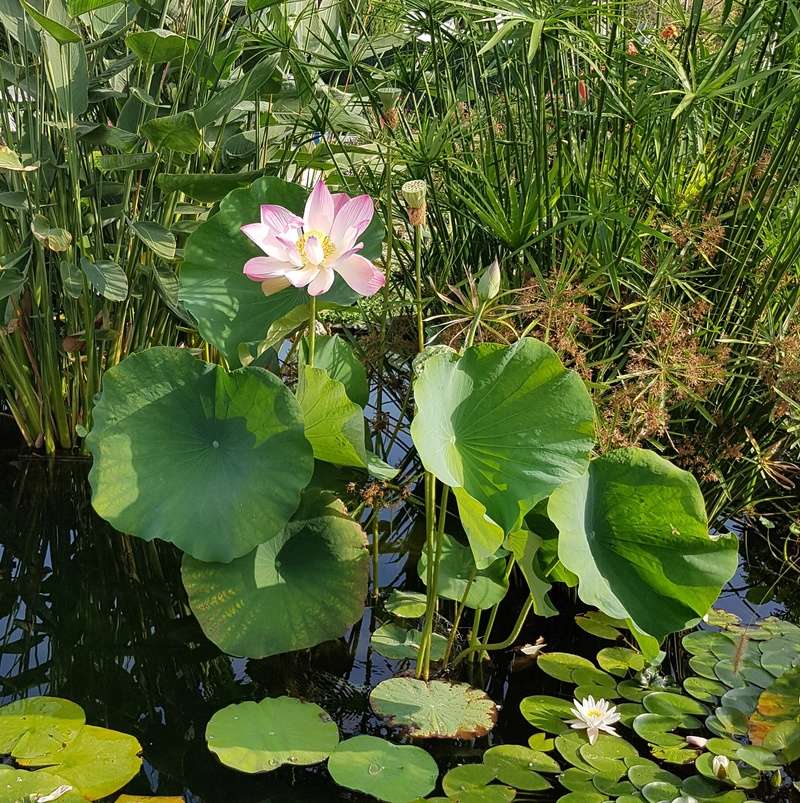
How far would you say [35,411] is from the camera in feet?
7.50

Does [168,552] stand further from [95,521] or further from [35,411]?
[35,411]

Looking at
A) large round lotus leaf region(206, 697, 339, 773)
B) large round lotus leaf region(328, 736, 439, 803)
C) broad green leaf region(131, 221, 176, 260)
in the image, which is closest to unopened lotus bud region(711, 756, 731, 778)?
large round lotus leaf region(328, 736, 439, 803)

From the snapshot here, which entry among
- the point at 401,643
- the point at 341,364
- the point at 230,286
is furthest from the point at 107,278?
the point at 401,643

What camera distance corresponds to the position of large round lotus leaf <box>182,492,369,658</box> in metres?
1.42

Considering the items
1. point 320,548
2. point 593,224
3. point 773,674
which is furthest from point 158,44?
point 773,674

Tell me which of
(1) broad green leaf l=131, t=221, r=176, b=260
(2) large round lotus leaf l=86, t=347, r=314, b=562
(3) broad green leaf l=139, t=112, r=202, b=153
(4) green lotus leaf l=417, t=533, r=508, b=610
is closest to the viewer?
(2) large round lotus leaf l=86, t=347, r=314, b=562

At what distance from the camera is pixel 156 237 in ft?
6.31

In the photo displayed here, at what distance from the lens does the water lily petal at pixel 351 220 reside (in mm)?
1363

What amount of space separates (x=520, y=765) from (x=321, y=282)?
0.73 metres

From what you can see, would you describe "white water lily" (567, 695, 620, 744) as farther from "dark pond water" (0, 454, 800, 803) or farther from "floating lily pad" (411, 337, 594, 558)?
"floating lily pad" (411, 337, 594, 558)

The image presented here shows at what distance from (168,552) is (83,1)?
1.07m

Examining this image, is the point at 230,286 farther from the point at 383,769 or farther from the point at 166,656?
the point at 383,769

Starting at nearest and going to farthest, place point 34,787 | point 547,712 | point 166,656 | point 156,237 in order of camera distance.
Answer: point 34,787 → point 547,712 → point 166,656 → point 156,237

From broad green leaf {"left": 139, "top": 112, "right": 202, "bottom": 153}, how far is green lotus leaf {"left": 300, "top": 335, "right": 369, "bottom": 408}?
20.7 inches
